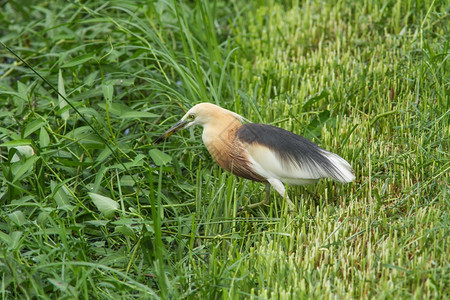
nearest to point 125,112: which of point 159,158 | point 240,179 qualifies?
point 159,158

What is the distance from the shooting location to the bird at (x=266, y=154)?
12.1ft

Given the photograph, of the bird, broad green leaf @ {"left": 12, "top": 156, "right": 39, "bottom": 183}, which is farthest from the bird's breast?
broad green leaf @ {"left": 12, "top": 156, "right": 39, "bottom": 183}

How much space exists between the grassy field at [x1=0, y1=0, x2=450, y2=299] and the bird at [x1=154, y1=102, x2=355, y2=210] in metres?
0.16

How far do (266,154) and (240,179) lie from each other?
1.78ft

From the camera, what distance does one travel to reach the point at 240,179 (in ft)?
14.0

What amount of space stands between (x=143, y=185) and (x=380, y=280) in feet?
5.91

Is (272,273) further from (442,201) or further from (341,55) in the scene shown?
(341,55)

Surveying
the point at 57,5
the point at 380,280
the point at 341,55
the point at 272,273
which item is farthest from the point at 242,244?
the point at 57,5

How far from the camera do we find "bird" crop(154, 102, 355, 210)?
3.70 metres

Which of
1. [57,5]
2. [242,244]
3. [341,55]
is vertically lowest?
[242,244]

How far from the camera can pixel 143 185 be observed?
4098mm

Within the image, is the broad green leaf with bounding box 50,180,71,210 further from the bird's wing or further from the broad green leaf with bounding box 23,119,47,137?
the bird's wing

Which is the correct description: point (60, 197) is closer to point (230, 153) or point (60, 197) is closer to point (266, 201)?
point (230, 153)

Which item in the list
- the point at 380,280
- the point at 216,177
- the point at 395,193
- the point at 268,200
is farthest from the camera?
the point at 216,177
